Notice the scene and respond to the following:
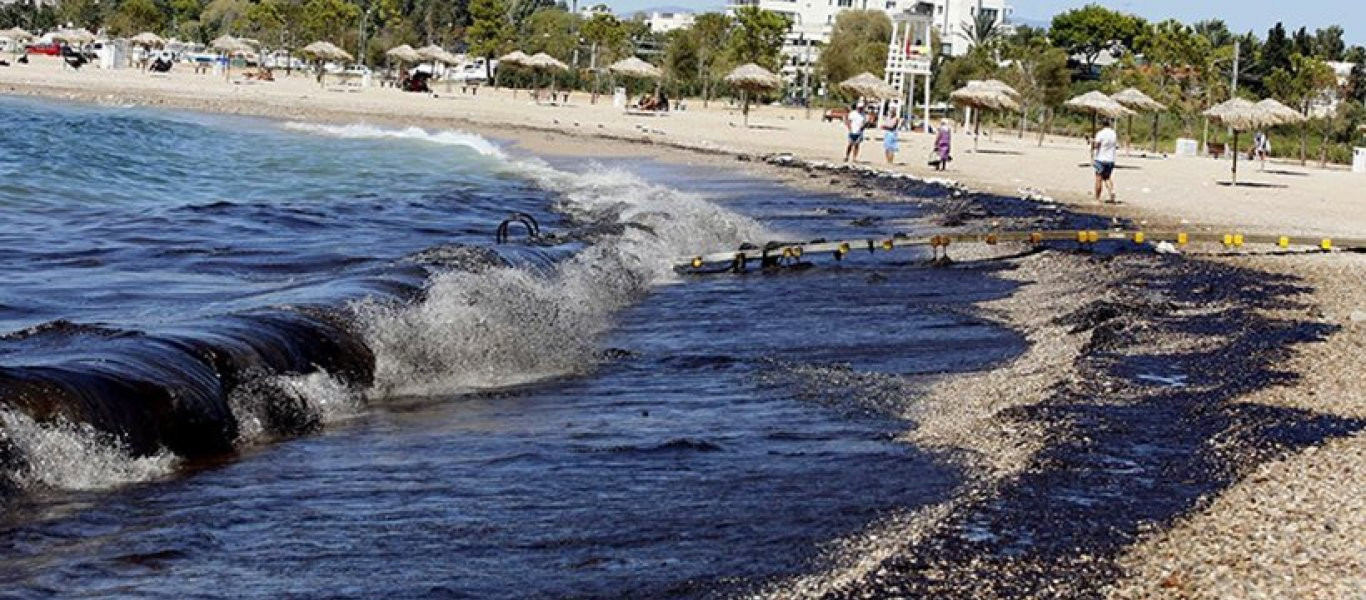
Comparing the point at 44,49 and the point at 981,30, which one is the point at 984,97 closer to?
the point at 981,30

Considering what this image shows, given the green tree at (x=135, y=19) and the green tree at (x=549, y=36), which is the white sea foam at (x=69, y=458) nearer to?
the green tree at (x=549, y=36)

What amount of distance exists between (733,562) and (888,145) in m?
37.4

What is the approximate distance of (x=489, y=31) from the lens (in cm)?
9994

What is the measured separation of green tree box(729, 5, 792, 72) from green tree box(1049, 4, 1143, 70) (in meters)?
42.1

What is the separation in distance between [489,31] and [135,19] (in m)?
22.8

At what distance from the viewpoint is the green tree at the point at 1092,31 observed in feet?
415

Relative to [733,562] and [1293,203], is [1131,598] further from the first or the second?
[1293,203]

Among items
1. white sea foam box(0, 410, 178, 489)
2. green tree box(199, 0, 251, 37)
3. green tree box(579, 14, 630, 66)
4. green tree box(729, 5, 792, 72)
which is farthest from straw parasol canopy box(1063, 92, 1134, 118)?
green tree box(199, 0, 251, 37)

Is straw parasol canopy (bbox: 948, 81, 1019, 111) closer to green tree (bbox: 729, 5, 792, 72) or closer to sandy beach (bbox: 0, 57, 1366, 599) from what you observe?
sandy beach (bbox: 0, 57, 1366, 599)

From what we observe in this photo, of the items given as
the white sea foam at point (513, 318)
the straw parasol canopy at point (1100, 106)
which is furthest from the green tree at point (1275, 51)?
the white sea foam at point (513, 318)

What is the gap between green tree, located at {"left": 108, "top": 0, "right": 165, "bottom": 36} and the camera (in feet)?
341

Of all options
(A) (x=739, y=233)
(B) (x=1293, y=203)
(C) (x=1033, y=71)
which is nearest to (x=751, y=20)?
(C) (x=1033, y=71)

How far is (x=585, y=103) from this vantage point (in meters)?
81.1

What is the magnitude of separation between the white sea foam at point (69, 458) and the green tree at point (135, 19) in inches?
3985
